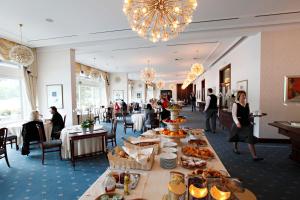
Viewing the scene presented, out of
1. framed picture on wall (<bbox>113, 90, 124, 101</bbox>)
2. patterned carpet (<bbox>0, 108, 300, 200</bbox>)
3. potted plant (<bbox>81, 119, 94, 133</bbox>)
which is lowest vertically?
patterned carpet (<bbox>0, 108, 300, 200</bbox>)

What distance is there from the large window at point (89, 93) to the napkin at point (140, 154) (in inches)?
350

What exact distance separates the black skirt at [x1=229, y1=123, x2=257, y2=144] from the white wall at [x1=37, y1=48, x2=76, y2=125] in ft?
17.6

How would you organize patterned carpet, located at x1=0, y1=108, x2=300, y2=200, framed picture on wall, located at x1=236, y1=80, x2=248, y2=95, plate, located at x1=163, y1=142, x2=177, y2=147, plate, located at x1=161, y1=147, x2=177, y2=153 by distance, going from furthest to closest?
framed picture on wall, located at x1=236, y1=80, x2=248, y2=95
patterned carpet, located at x1=0, y1=108, x2=300, y2=200
plate, located at x1=163, y1=142, x2=177, y2=147
plate, located at x1=161, y1=147, x2=177, y2=153

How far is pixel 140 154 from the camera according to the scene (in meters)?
1.64

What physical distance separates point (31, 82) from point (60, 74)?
1.11 metres

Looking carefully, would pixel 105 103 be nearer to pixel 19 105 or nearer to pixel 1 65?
pixel 19 105

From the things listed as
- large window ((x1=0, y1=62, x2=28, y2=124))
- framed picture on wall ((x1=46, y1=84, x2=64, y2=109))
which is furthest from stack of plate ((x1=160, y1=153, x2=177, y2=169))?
large window ((x1=0, y1=62, x2=28, y2=124))

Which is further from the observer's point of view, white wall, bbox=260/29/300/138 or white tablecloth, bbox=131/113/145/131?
white tablecloth, bbox=131/113/145/131

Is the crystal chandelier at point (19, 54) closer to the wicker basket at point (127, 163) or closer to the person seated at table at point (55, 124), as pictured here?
the person seated at table at point (55, 124)

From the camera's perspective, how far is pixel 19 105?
19.6 ft

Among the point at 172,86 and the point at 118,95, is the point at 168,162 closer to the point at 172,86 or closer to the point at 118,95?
the point at 118,95

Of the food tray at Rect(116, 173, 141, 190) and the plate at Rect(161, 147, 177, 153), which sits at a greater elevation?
the plate at Rect(161, 147, 177, 153)

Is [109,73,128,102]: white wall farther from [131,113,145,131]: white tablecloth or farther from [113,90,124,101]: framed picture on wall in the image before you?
[131,113,145,131]: white tablecloth

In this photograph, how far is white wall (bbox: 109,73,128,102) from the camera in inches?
507
